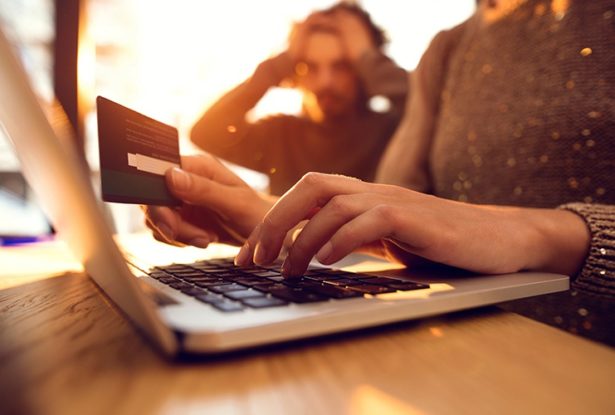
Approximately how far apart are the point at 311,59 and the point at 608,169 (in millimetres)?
1532

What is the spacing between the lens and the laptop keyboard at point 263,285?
293mm

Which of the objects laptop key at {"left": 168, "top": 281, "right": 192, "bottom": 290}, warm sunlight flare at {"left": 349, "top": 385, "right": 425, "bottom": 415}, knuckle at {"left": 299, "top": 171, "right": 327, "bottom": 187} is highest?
knuckle at {"left": 299, "top": 171, "right": 327, "bottom": 187}

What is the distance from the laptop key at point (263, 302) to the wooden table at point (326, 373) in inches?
1.1

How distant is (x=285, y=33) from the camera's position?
2.12m

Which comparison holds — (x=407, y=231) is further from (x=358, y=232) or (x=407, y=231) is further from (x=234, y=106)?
(x=234, y=106)

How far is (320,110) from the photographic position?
85.7 inches

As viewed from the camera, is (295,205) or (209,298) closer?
(209,298)

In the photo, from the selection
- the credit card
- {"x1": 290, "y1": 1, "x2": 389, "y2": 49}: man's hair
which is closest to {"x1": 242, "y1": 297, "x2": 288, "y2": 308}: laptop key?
the credit card

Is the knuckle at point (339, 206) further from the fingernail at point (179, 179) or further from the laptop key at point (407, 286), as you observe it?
the fingernail at point (179, 179)

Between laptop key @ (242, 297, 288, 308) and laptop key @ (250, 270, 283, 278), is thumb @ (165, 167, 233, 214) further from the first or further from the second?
laptop key @ (242, 297, 288, 308)

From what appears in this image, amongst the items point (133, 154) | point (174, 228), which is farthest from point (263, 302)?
point (174, 228)

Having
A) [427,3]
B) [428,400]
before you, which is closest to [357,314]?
[428,400]

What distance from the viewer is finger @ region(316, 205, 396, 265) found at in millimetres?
383

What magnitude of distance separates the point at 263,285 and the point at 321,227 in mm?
78
